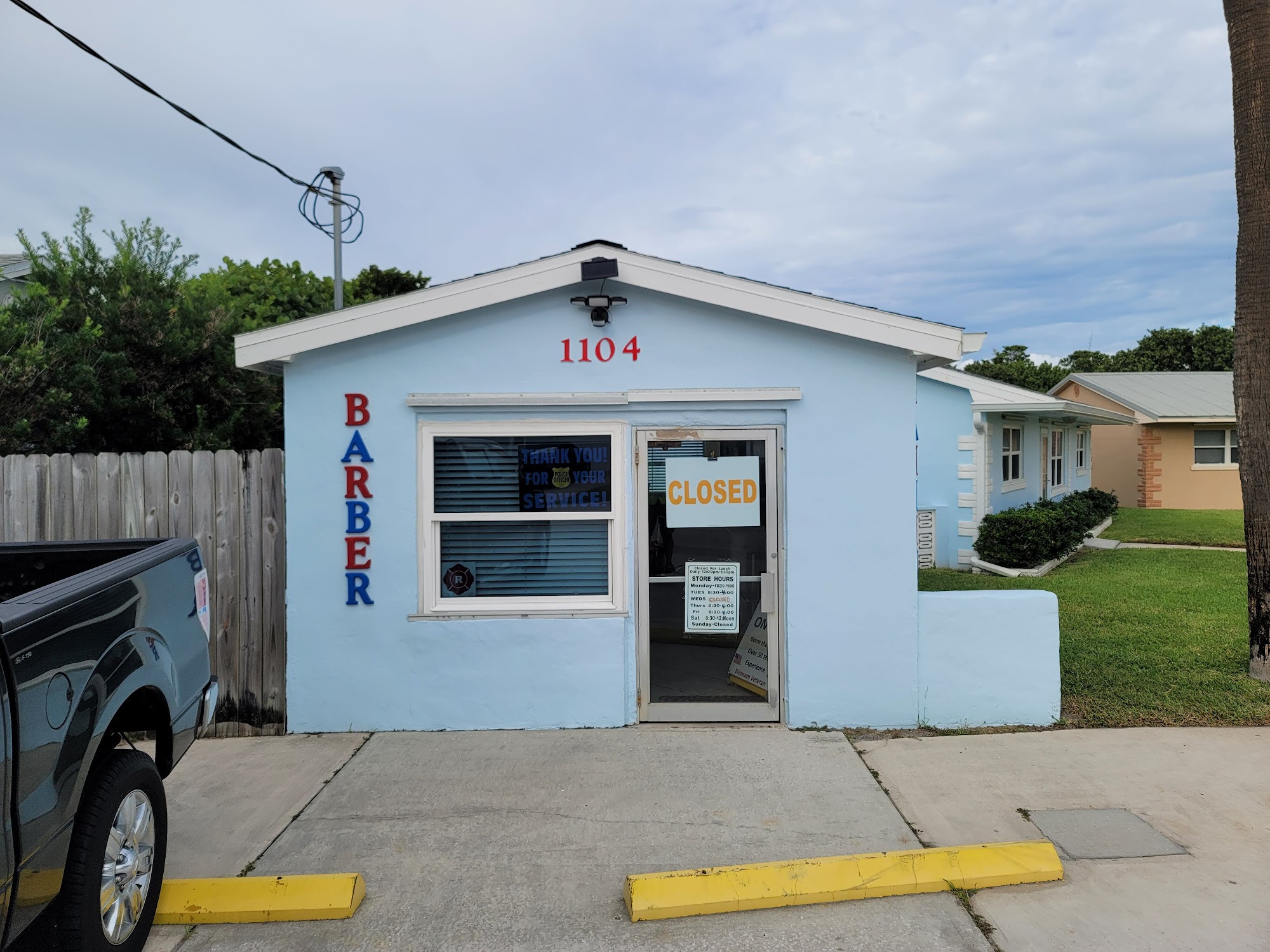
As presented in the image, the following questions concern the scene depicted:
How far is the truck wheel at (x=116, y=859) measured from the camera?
3.09 metres

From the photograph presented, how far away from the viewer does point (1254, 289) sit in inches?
274

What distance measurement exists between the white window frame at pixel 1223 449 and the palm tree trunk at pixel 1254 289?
23038mm

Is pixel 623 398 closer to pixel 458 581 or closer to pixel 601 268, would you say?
pixel 601 268

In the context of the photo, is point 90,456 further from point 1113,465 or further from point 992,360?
point 992,360

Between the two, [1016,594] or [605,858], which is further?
[1016,594]

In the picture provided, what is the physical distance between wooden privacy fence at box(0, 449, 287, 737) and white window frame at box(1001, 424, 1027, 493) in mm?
13669

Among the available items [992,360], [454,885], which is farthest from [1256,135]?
[992,360]

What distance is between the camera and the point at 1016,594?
6.30 meters

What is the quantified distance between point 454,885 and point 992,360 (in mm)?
54043

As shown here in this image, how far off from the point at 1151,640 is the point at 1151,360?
150ft

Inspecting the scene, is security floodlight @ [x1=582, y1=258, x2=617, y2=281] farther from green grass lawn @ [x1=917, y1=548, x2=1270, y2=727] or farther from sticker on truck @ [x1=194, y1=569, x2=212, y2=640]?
green grass lawn @ [x1=917, y1=548, x2=1270, y2=727]

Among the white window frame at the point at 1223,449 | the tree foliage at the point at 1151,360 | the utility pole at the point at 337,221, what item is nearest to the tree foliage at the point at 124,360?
the utility pole at the point at 337,221

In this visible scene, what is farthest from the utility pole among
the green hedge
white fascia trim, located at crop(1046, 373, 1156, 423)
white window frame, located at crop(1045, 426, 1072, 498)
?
white fascia trim, located at crop(1046, 373, 1156, 423)

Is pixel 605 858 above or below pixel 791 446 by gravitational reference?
below
